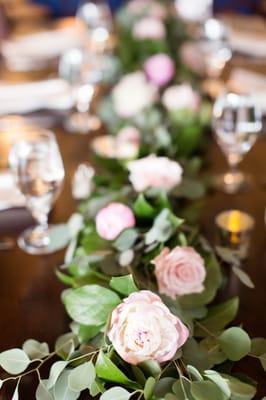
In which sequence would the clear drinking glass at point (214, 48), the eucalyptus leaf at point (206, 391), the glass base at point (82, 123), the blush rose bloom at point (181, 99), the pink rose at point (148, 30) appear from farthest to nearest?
the clear drinking glass at point (214, 48), the pink rose at point (148, 30), the glass base at point (82, 123), the blush rose bloom at point (181, 99), the eucalyptus leaf at point (206, 391)

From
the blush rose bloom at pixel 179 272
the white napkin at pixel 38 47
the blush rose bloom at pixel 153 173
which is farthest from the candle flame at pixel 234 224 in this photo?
the white napkin at pixel 38 47

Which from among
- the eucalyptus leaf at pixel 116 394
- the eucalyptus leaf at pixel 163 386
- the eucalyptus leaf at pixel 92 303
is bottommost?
the eucalyptus leaf at pixel 163 386

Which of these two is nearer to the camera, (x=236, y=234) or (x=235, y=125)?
(x=236, y=234)

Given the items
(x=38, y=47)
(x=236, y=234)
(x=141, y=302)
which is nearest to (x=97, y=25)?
(x=38, y=47)

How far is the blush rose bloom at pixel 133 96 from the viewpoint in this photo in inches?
57.0

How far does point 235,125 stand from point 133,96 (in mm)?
308

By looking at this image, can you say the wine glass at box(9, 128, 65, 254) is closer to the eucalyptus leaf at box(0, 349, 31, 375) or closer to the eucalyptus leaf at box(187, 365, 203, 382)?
the eucalyptus leaf at box(0, 349, 31, 375)

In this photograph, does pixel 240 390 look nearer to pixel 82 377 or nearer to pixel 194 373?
pixel 194 373

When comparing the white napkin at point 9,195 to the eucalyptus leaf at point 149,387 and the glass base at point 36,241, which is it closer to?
the glass base at point 36,241

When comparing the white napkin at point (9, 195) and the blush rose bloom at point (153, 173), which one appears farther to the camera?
the white napkin at point (9, 195)

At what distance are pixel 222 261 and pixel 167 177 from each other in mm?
157

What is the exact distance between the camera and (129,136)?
4.24 feet

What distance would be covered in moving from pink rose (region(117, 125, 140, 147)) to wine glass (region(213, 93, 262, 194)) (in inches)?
5.8

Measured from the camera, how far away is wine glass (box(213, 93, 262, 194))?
122cm
